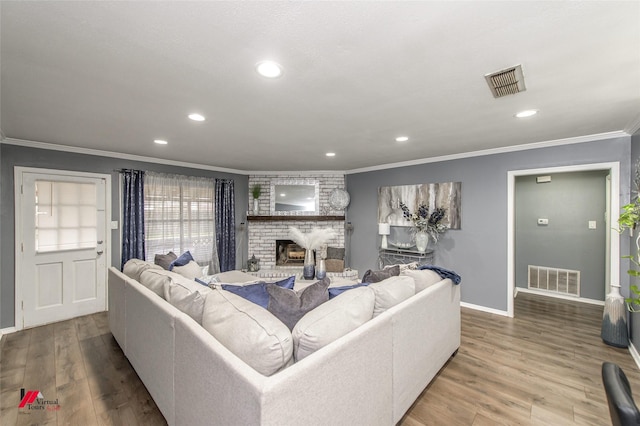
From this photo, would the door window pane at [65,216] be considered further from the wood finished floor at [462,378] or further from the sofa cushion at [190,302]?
the sofa cushion at [190,302]

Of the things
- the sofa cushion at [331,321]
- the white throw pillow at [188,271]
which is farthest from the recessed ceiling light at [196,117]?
the sofa cushion at [331,321]

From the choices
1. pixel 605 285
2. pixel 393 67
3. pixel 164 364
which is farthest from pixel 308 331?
pixel 605 285

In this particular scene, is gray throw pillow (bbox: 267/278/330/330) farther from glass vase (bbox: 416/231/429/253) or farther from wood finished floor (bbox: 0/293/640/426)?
glass vase (bbox: 416/231/429/253)

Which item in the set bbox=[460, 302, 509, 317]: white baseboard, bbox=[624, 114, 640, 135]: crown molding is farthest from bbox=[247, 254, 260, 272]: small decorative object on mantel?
bbox=[624, 114, 640, 135]: crown molding

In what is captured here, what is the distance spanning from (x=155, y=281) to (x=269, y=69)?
6.20 ft

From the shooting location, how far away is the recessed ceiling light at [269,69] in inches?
62.1

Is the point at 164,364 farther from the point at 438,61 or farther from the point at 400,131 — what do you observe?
the point at 400,131

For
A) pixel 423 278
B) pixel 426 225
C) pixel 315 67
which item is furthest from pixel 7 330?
pixel 426 225

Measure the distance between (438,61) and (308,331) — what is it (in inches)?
66.3

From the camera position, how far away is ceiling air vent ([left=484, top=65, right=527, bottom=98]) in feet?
5.54

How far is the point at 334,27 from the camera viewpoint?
4.17ft

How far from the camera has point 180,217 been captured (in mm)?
4684

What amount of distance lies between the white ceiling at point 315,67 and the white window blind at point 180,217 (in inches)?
58.9

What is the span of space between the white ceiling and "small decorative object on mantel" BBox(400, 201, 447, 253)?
1.52m
